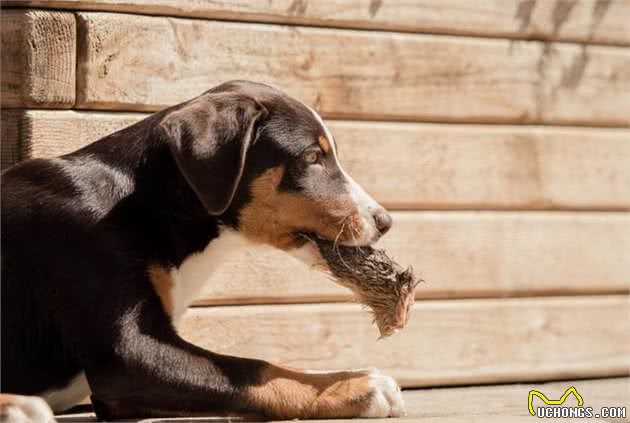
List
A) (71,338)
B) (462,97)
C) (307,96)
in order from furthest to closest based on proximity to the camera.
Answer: (462,97)
(307,96)
(71,338)

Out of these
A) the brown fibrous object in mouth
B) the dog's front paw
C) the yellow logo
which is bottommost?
the yellow logo

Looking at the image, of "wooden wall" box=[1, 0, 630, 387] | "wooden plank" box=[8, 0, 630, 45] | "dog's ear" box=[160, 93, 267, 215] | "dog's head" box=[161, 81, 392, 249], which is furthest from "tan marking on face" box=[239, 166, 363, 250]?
"wooden plank" box=[8, 0, 630, 45]

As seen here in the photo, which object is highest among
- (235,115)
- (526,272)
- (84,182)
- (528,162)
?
(235,115)

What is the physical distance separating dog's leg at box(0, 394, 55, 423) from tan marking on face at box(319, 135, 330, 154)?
4.04 ft

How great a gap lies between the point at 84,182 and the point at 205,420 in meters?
0.85

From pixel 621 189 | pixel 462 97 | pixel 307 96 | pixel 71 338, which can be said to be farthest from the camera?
pixel 621 189

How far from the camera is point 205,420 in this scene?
13.5ft

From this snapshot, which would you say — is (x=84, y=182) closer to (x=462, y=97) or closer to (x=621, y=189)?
(x=462, y=97)

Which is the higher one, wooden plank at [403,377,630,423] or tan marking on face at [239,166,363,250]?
tan marking on face at [239,166,363,250]

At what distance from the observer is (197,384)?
379 cm

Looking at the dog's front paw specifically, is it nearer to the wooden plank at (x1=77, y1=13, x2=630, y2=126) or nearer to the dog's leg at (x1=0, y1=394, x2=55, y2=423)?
the dog's leg at (x1=0, y1=394, x2=55, y2=423)

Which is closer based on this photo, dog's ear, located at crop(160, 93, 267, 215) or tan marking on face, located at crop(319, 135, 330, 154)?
dog's ear, located at crop(160, 93, 267, 215)

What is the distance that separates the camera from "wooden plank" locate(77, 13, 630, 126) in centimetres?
459

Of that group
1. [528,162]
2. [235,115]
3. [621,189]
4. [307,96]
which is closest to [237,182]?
[235,115]
